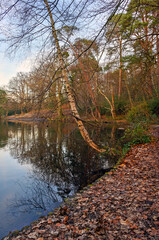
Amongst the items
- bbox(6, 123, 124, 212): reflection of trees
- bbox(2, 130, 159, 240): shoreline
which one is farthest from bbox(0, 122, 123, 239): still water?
bbox(2, 130, 159, 240): shoreline

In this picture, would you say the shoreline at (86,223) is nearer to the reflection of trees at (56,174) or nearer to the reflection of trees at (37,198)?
the reflection of trees at (37,198)

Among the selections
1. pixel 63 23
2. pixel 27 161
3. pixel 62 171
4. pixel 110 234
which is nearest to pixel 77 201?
pixel 110 234

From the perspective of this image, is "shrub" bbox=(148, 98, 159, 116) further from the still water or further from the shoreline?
the shoreline

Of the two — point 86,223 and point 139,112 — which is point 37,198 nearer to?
point 86,223

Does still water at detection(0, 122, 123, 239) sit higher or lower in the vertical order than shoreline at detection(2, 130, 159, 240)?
lower

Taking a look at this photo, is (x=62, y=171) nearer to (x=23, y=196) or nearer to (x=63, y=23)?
(x=23, y=196)

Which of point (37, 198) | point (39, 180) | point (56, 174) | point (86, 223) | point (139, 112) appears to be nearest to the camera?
point (86, 223)

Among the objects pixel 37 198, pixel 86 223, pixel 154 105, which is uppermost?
pixel 154 105

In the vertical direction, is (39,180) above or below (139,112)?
below

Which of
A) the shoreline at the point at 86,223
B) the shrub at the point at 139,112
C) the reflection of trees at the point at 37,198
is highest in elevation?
the shrub at the point at 139,112

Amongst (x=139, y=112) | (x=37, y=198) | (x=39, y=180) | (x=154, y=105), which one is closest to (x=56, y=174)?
(x=39, y=180)

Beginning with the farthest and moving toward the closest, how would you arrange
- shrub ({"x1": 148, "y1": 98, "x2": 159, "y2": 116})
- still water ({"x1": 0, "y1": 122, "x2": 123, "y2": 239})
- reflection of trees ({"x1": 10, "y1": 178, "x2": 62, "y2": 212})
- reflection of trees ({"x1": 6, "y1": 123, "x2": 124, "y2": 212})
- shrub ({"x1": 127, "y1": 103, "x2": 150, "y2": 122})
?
shrub ({"x1": 148, "y1": 98, "x2": 159, "y2": 116}) → shrub ({"x1": 127, "y1": 103, "x2": 150, "y2": 122}) → reflection of trees ({"x1": 6, "y1": 123, "x2": 124, "y2": 212}) → reflection of trees ({"x1": 10, "y1": 178, "x2": 62, "y2": 212}) → still water ({"x1": 0, "y1": 122, "x2": 123, "y2": 239})

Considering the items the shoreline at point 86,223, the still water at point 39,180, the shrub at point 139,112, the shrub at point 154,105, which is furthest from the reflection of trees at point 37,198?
the shrub at point 154,105

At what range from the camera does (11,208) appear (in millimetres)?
4398
